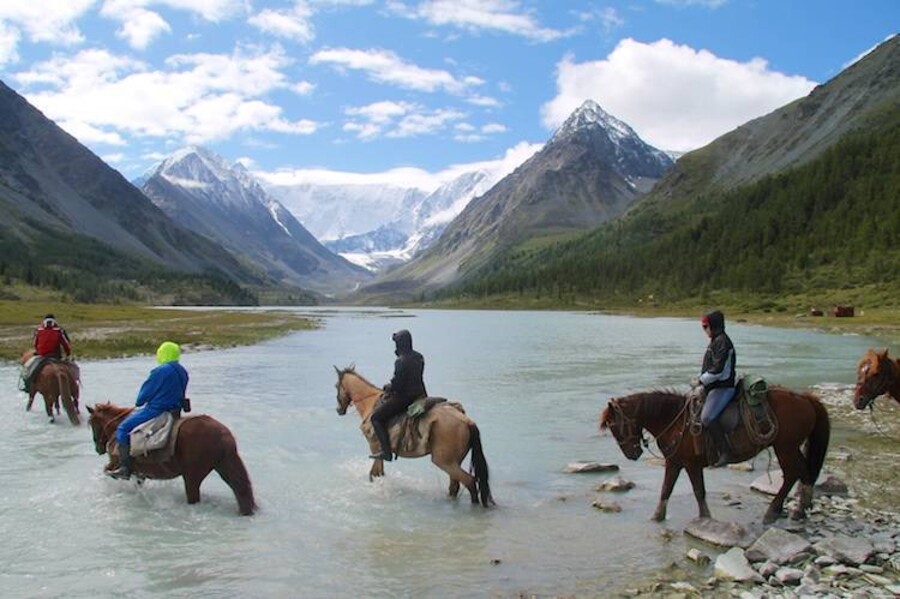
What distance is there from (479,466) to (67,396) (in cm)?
1704

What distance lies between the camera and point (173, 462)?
1453cm

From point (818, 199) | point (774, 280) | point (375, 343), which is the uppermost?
point (818, 199)

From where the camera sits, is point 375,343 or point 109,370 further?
point 375,343

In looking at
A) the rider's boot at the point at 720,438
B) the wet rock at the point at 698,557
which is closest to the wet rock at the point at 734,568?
the wet rock at the point at 698,557

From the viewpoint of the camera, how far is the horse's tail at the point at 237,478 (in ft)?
47.4

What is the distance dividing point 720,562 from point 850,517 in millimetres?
4262

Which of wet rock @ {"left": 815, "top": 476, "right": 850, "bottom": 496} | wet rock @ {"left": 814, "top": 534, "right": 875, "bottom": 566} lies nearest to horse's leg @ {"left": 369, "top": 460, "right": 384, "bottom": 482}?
wet rock @ {"left": 814, "top": 534, "right": 875, "bottom": 566}

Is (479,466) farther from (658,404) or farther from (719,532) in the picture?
(719,532)

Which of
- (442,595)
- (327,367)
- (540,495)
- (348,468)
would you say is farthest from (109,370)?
(442,595)

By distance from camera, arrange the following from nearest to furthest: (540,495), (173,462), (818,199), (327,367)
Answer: (173,462), (540,495), (327,367), (818,199)

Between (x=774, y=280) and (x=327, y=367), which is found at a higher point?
(x=774, y=280)

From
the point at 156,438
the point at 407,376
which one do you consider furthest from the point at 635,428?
the point at 156,438

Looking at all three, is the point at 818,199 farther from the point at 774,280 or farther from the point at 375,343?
the point at 375,343

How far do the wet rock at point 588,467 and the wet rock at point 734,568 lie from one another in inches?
288
